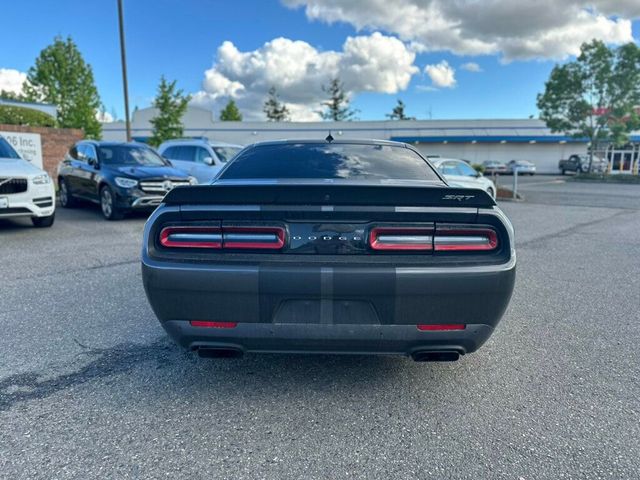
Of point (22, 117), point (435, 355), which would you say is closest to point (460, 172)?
point (435, 355)

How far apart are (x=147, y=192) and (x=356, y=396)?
307 inches

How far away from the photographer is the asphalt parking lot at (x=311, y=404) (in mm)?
2088

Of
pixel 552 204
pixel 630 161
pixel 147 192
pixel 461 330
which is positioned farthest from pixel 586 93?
pixel 461 330

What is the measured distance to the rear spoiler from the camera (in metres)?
2.32

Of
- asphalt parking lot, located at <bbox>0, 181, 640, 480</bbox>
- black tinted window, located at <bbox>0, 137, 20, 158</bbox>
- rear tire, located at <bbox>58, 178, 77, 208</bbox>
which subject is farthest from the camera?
rear tire, located at <bbox>58, 178, 77, 208</bbox>

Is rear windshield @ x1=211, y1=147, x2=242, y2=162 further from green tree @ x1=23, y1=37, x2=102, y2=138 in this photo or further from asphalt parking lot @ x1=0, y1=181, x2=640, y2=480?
green tree @ x1=23, y1=37, x2=102, y2=138

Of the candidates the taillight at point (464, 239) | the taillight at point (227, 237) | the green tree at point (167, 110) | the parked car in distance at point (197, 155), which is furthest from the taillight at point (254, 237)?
the green tree at point (167, 110)

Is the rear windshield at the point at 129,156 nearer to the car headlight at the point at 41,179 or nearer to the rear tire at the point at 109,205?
the rear tire at the point at 109,205

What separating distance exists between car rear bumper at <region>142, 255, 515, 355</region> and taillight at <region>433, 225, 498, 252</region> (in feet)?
0.39

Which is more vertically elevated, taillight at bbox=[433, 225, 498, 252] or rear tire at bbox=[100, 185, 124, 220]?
taillight at bbox=[433, 225, 498, 252]

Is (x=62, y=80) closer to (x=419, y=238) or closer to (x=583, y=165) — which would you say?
(x=419, y=238)

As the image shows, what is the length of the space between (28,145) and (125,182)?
26.1 ft

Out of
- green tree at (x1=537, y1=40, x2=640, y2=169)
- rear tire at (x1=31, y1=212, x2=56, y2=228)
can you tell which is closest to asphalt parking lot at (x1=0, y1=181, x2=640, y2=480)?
rear tire at (x1=31, y1=212, x2=56, y2=228)

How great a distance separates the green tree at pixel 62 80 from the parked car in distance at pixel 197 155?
1417 centimetres
